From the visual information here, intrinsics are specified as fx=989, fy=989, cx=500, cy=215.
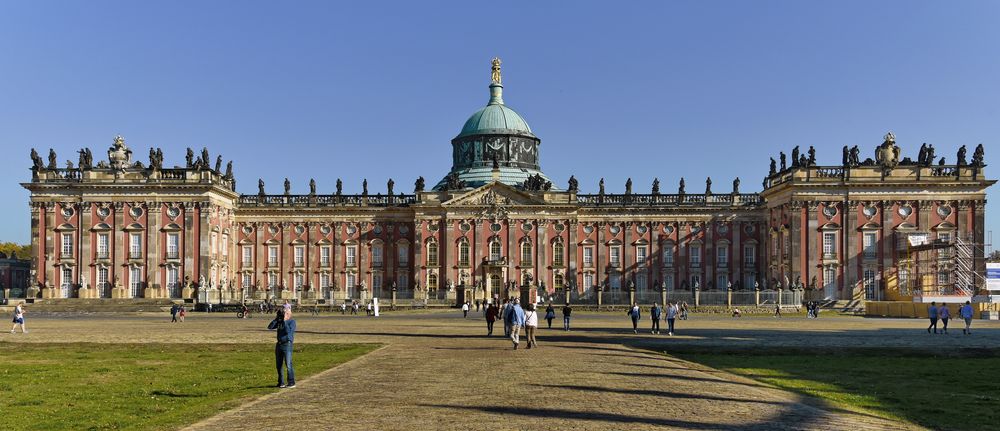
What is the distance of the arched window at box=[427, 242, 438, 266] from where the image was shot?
91.8 metres

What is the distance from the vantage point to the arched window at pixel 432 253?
3615 inches

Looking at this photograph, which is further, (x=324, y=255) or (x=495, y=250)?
(x=324, y=255)

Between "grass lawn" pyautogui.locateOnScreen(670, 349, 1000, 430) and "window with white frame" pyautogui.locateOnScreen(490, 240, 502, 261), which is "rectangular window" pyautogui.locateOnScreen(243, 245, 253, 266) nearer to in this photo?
"window with white frame" pyautogui.locateOnScreen(490, 240, 502, 261)

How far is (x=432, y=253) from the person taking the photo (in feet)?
302

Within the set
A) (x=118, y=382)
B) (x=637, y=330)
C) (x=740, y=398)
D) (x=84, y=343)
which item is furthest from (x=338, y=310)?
(x=740, y=398)

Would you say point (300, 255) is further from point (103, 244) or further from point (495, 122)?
point (495, 122)

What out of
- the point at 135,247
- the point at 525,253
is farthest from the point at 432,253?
the point at 135,247

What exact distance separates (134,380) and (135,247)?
211 ft

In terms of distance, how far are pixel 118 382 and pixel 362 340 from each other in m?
15.4

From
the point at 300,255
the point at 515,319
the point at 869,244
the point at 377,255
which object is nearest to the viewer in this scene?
the point at 515,319

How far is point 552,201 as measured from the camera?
92.1m

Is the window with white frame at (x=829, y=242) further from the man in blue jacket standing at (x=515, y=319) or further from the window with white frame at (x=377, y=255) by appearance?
the man in blue jacket standing at (x=515, y=319)

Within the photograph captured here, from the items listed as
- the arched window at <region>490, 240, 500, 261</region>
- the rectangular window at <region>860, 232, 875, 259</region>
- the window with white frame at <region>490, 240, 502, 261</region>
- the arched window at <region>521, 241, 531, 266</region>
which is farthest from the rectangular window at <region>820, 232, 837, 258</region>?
the arched window at <region>490, 240, 500, 261</region>

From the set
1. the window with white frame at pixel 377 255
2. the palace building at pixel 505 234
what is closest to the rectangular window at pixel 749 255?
the palace building at pixel 505 234
